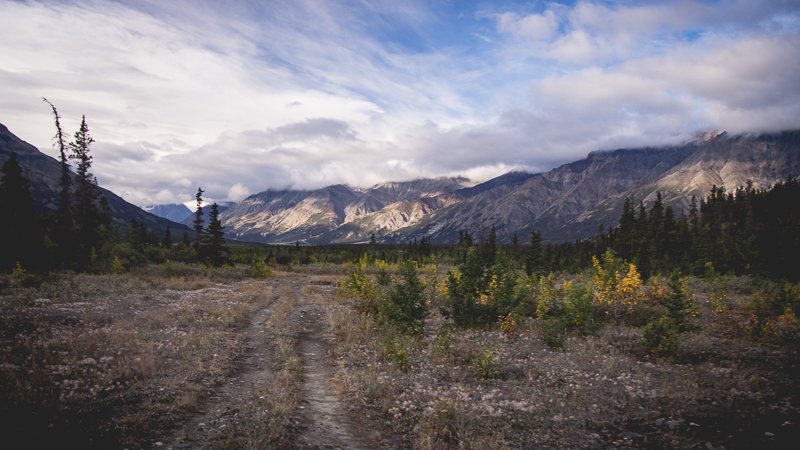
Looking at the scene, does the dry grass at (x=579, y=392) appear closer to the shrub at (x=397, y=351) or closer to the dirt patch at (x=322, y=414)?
the shrub at (x=397, y=351)

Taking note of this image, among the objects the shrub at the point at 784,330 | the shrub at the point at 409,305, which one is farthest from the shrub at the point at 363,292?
the shrub at the point at 784,330

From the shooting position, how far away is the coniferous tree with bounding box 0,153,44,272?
3594cm

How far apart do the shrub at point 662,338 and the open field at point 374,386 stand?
466 millimetres

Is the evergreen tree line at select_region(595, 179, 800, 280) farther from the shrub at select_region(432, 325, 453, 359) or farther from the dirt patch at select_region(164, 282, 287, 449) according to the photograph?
the dirt patch at select_region(164, 282, 287, 449)

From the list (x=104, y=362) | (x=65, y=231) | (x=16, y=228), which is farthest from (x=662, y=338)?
(x=65, y=231)

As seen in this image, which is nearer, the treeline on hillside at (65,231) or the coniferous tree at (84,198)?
the treeline on hillside at (65,231)

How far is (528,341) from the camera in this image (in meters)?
20.2

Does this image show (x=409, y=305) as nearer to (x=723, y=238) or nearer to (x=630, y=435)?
(x=630, y=435)

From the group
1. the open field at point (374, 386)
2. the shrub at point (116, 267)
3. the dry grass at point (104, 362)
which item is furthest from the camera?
the shrub at point (116, 267)

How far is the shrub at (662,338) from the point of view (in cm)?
1686

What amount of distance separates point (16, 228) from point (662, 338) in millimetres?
51202

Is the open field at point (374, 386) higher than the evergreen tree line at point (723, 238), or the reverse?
the evergreen tree line at point (723, 238)

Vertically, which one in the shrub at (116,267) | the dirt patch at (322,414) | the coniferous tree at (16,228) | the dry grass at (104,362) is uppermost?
the coniferous tree at (16,228)

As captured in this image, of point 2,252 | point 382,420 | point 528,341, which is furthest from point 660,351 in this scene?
point 2,252
